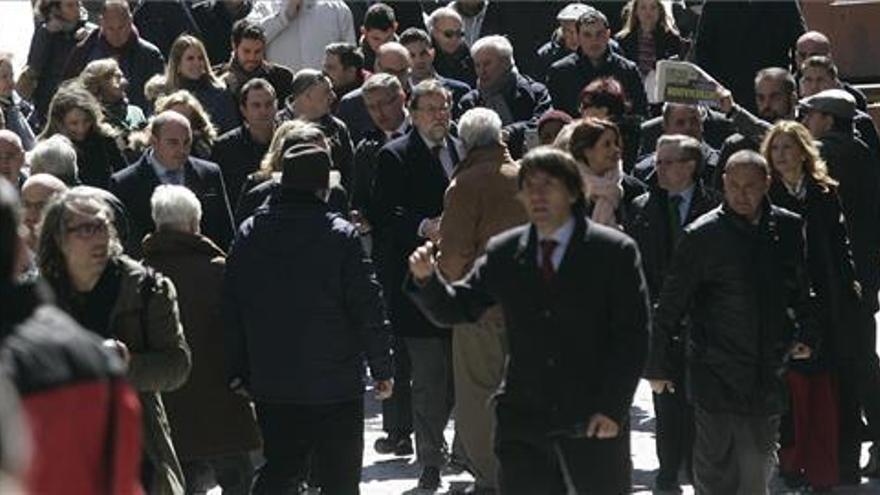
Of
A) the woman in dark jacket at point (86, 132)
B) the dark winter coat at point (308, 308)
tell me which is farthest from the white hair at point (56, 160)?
the dark winter coat at point (308, 308)

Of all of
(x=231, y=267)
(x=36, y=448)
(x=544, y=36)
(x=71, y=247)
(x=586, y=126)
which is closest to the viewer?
(x=36, y=448)

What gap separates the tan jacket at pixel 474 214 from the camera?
488 inches

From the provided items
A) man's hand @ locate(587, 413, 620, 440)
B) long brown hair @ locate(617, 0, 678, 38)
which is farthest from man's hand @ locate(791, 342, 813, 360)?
long brown hair @ locate(617, 0, 678, 38)

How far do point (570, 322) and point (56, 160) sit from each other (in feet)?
12.8

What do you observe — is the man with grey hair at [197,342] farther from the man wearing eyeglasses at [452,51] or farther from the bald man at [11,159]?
the man wearing eyeglasses at [452,51]

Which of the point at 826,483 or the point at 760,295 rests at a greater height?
the point at 760,295

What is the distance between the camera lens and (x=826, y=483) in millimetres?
13086

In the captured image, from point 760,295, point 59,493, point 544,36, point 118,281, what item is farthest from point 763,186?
point 544,36

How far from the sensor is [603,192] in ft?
41.5

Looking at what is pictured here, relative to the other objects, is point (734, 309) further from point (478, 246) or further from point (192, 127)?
point (192, 127)

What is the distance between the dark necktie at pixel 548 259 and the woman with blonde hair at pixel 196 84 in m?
6.65

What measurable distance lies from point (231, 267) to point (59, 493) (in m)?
5.39

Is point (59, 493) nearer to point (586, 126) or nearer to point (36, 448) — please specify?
point (36, 448)

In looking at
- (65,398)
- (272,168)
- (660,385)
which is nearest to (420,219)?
(272,168)
